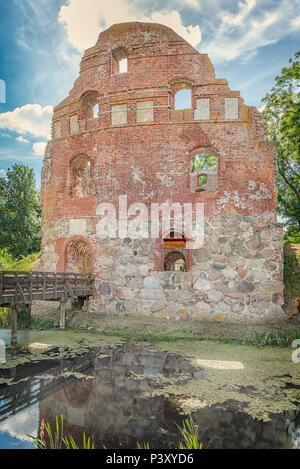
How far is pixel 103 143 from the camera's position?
12492mm

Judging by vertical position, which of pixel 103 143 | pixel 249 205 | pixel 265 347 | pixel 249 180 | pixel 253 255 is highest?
pixel 103 143

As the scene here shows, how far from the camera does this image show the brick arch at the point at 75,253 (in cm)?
1268

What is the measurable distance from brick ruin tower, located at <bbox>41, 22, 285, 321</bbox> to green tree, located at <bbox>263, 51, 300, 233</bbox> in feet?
9.15

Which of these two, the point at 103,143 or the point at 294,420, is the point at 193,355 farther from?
the point at 103,143

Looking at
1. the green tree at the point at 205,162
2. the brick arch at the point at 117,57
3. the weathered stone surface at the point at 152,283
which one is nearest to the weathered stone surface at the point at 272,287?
the weathered stone surface at the point at 152,283

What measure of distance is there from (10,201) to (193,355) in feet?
70.5

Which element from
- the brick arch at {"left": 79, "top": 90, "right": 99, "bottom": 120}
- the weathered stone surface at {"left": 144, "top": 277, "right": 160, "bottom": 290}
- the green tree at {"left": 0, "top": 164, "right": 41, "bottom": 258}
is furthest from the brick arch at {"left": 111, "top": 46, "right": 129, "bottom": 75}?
the green tree at {"left": 0, "top": 164, "right": 41, "bottom": 258}

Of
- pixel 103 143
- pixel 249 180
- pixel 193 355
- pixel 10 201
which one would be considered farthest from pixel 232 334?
pixel 10 201

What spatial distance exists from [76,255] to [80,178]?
3.61 m

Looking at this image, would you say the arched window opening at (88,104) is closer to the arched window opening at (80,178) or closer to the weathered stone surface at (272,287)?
the arched window opening at (80,178)

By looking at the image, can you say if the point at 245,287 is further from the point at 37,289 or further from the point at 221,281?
the point at 37,289

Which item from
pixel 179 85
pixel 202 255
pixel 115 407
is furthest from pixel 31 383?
pixel 179 85

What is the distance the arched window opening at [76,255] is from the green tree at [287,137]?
389 inches

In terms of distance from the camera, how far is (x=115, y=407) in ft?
17.1
